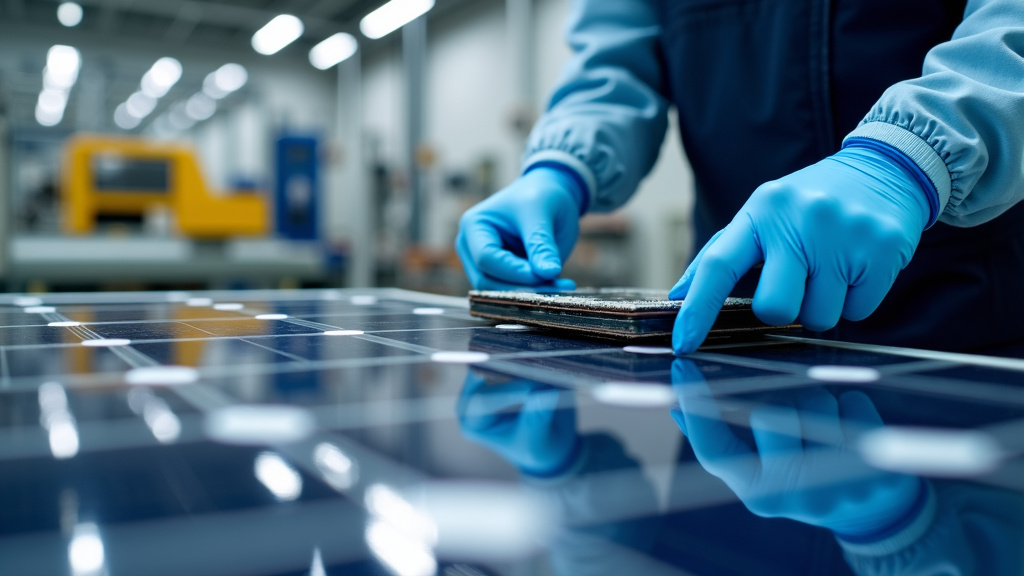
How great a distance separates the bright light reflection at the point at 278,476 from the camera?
32 cm

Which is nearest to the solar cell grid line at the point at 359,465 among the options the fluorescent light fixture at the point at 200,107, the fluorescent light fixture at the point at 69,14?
the fluorescent light fixture at the point at 69,14

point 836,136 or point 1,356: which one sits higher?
point 836,136

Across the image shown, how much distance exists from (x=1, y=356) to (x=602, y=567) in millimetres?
667

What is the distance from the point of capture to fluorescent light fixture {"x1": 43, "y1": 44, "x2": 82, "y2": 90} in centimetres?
905

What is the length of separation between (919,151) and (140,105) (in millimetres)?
13856

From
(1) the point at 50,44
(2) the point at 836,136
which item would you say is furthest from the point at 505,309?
(1) the point at 50,44

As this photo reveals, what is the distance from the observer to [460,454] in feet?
1.26

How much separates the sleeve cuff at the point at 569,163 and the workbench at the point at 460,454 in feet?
2.07

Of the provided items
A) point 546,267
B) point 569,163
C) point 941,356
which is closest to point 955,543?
point 941,356

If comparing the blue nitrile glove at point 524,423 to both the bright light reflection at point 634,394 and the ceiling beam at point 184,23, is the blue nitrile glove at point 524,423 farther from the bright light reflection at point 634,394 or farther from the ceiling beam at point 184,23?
the ceiling beam at point 184,23

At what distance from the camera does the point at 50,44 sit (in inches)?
363

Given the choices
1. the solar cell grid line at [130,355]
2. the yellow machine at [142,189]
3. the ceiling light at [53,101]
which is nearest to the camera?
the solar cell grid line at [130,355]

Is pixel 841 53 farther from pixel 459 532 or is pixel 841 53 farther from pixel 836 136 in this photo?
pixel 459 532

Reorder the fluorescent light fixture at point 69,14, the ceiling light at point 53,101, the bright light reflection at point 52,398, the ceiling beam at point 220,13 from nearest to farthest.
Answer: the bright light reflection at point 52,398 < the ceiling beam at point 220,13 < the fluorescent light fixture at point 69,14 < the ceiling light at point 53,101
